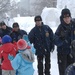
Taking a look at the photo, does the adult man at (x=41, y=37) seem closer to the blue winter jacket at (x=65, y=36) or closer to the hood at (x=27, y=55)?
the blue winter jacket at (x=65, y=36)

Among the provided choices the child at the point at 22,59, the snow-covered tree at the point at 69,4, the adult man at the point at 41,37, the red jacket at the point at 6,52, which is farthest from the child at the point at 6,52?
the snow-covered tree at the point at 69,4

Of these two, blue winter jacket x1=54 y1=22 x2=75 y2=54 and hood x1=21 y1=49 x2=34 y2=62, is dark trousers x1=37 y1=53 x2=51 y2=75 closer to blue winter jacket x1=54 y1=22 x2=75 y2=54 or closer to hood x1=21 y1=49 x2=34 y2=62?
blue winter jacket x1=54 y1=22 x2=75 y2=54

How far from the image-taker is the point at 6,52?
18.4ft

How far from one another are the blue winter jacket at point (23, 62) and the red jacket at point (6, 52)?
0.50 m

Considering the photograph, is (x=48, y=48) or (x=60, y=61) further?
(x=48, y=48)

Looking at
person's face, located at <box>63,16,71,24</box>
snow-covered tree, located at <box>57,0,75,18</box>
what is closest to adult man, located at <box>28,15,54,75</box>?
person's face, located at <box>63,16,71,24</box>

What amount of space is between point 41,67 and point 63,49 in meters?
1.22

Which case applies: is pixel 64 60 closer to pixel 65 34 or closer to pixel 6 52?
pixel 65 34

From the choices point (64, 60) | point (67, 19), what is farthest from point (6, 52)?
point (67, 19)

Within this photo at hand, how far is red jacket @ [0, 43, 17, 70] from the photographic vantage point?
559 cm

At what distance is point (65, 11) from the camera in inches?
209

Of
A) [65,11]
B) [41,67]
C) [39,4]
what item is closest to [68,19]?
[65,11]

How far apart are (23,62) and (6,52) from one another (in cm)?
62

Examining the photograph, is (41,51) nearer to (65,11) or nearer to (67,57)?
(67,57)
